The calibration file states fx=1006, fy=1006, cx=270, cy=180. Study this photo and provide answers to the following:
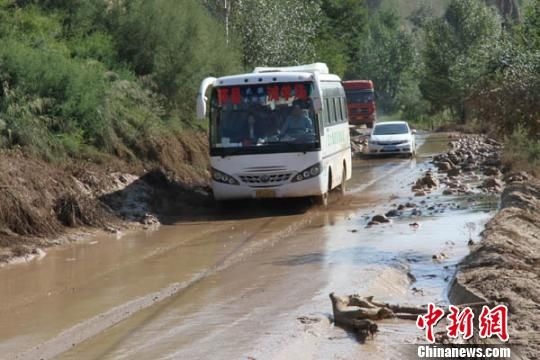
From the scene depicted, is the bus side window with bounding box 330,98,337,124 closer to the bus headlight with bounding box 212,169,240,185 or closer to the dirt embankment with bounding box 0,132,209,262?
the dirt embankment with bounding box 0,132,209,262

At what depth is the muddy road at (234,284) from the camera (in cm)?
970

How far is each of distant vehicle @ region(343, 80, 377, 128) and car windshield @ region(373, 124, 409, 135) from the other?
21.1 metres

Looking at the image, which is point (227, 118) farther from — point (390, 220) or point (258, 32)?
point (258, 32)

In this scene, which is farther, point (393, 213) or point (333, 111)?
point (333, 111)

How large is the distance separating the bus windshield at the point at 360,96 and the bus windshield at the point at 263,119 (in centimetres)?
4005

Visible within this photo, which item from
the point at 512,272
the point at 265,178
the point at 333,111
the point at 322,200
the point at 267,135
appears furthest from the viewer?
the point at 333,111

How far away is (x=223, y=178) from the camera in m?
20.6

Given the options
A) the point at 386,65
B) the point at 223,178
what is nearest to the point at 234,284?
the point at 223,178

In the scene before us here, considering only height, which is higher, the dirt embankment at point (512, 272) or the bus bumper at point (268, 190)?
the bus bumper at point (268, 190)

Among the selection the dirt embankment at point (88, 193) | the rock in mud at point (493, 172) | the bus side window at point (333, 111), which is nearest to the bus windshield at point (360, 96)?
the rock in mud at point (493, 172)

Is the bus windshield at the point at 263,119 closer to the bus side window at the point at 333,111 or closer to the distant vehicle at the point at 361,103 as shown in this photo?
the bus side window at the point at 333,111

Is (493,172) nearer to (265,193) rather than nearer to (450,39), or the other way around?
(265,193)

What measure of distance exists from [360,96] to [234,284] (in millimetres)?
48600

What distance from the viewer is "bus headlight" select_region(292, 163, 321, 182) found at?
20578 mm
